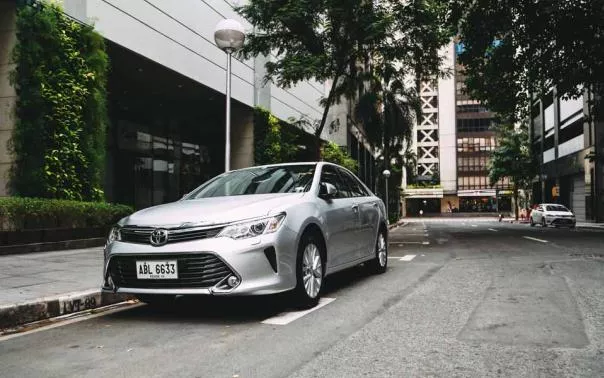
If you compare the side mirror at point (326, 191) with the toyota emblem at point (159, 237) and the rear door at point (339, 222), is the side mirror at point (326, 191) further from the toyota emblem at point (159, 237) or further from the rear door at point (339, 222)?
the toyota emblem at point (159, 237)

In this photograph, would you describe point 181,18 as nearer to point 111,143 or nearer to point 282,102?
point 111,143

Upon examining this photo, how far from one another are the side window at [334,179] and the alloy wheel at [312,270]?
120 centimetres

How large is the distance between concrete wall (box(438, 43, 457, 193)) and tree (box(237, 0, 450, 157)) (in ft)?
249

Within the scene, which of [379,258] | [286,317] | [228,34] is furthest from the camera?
[228,34]

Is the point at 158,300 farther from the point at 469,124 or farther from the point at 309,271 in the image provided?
the point at 469,124

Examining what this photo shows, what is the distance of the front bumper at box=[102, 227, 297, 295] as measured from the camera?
4582 mm

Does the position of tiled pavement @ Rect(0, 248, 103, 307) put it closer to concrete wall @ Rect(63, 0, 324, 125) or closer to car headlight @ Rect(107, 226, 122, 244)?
car headlight @ Rect(107, 226, 122, 244)

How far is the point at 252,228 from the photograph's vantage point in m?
4.77

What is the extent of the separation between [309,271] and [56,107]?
8424mm

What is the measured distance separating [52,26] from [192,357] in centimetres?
1014

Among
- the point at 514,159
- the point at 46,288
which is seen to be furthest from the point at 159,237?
the point at 514,159

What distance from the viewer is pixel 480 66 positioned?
2052 centimetres

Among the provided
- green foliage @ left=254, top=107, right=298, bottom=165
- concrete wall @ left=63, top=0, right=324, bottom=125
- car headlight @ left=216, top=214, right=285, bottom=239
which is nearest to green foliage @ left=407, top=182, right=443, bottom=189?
concrete wall @ left=63, top=0, right=324, bottom=125

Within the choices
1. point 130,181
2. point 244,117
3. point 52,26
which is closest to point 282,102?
point 244,117
